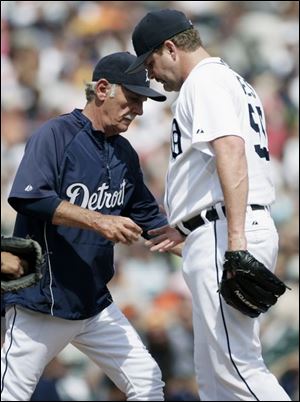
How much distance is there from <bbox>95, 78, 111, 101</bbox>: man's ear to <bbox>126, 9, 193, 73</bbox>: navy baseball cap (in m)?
0.37

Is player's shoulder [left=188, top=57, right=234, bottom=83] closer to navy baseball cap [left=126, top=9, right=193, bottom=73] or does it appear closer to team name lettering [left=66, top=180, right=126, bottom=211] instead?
navy baseball cap [left=126, top=9, right=193, bottom=73]

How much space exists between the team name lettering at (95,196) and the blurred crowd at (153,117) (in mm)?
1866

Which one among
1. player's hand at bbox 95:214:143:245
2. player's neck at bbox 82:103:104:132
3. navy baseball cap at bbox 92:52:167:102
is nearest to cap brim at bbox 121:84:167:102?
navy baseball cap at bbox 92:52:167:102

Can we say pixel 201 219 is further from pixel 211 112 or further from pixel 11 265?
pixel 11 265

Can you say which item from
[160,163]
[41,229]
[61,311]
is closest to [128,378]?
[61,311]

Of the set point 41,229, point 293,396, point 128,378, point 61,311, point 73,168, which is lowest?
point 293,396

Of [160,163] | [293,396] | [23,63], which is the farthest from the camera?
[23,63]

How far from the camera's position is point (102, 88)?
4477 mm

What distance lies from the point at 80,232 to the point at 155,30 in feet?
3.27

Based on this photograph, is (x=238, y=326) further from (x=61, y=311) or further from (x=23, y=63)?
(x=23, y=63)

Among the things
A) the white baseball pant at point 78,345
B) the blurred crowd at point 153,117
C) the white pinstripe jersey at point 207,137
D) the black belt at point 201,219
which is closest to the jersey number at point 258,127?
the white pinstripe jersey at point 207,137

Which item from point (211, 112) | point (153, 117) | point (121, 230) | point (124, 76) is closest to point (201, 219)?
point (121, 230)

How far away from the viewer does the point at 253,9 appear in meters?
7.59

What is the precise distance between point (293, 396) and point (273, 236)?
2793 mm
